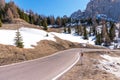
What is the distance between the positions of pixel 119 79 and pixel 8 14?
319ft

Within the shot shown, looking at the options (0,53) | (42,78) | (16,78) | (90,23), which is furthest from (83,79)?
(90,23)

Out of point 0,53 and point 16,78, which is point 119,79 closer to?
point 16,78

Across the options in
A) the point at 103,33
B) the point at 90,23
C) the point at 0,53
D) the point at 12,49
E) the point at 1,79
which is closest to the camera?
the point at 1,79

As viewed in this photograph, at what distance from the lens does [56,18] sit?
182500 millimetres

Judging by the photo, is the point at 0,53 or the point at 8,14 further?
the point at 8,14

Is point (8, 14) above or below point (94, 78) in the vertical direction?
above

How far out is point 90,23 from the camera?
7367 inches

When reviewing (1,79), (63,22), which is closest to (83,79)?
(1,79)

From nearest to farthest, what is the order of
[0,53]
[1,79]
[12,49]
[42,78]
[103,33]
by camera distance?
[1,79], [42,78], [0,53], [12,49], [103,33]

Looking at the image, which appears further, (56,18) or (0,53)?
Answer: (56,18)

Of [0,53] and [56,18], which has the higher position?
[56,18]

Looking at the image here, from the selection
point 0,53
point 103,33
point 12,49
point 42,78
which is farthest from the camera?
point 103,33

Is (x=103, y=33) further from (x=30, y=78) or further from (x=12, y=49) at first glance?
(x=30, y=78)

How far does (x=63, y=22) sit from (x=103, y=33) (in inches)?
2892
